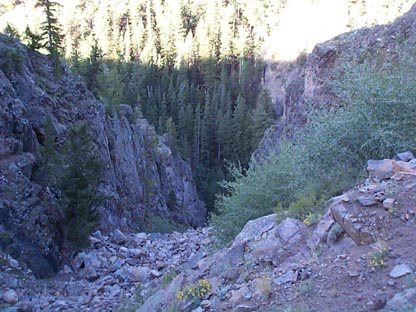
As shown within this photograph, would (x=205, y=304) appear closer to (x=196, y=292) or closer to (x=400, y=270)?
(x=196, y=292)

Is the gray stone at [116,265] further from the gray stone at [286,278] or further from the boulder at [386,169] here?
the boulder at [386,169]

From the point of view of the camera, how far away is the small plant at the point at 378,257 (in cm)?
445

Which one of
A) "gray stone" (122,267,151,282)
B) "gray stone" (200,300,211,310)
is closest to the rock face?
"gray stone" (122,267,151,282)

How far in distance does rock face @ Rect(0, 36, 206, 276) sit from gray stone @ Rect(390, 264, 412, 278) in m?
10.6

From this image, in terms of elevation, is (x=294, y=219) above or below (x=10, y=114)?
below

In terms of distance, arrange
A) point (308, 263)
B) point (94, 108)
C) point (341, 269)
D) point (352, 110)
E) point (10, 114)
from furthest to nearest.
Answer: point (94, 108) < point (10, 114) < point (352, 110) < point (308, 263) < point (341, 269)

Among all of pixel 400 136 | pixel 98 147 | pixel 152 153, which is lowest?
pixel 152 153

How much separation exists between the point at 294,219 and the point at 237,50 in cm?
6350

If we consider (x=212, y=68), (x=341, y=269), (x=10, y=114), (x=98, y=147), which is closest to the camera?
(x=341, y=269)

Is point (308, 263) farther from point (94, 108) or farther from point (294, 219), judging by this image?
point (94, 108)

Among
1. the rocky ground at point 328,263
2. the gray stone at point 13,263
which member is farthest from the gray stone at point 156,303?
the gray stone at point 13,263

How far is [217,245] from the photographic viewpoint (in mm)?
10641

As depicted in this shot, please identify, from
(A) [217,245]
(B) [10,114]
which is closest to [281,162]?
(A) [217,245]

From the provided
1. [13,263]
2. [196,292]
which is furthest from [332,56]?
[196,292]
